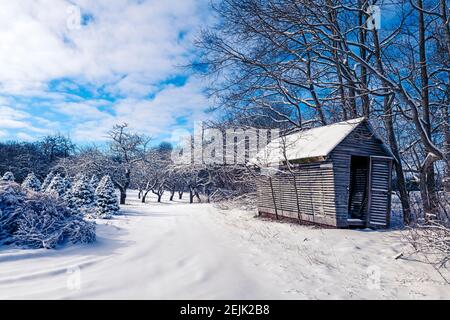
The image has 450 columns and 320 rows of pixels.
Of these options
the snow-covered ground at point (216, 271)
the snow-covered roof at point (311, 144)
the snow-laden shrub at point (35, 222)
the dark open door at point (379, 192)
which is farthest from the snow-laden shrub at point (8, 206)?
the dark open door at point (379, 192)

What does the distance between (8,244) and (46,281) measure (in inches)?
96.2

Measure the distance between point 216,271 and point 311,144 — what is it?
774cm

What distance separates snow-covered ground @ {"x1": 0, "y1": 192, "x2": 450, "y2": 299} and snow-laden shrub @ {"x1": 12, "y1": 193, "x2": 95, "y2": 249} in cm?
30

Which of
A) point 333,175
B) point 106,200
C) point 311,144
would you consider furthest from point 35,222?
point 106,200

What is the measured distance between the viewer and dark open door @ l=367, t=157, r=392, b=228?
1015cm

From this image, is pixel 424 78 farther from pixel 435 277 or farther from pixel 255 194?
pixel 255 194

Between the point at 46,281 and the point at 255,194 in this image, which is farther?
the point at 255,194

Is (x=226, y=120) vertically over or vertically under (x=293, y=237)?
over

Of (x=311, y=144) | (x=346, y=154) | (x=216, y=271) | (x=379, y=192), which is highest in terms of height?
(x=311, y=144)

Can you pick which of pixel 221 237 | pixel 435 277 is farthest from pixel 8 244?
pixel 435 277

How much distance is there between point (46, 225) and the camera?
6.09 metres

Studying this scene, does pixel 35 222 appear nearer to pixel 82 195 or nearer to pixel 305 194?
pixel 305 194

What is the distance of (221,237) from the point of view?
8359 mm

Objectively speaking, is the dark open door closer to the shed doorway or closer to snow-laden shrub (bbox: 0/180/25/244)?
the shed doorway
